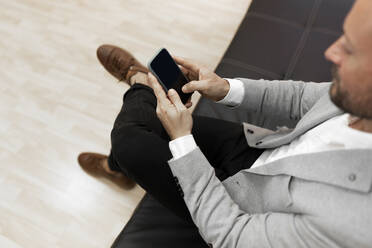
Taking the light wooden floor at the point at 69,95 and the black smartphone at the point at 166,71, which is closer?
the black smartphone at the point at 166,71

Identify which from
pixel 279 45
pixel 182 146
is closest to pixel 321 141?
pixel 182 146

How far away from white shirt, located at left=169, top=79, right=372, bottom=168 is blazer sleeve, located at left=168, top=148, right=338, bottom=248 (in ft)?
0.12

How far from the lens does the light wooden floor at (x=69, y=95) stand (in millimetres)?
1216

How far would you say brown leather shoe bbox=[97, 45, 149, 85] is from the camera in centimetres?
137

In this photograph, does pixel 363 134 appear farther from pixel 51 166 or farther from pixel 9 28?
pixel 9 28

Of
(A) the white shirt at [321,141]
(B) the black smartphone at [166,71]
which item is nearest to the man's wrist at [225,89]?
(B) the black smartphone at [166,71]

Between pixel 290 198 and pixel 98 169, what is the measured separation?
2.91 feet

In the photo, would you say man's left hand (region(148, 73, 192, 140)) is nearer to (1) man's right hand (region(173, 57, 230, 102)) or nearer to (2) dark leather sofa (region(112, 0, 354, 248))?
(1) man's right hand (region(173, 57, 230, 102))

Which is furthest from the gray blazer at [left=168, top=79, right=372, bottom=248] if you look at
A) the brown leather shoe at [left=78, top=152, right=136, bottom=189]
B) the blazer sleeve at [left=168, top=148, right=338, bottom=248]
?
the brown leather shoe at [left=78, top=152, right=136, bottom=189]

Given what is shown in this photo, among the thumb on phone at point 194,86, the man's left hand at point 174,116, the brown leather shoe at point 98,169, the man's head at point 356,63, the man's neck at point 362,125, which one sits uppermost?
the man's head at point 356,63

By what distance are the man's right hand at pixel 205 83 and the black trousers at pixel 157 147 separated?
141mm

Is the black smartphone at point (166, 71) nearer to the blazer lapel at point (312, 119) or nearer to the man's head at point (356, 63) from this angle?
the blazer lapel at point (312, 119)

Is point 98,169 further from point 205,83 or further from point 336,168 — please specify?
point 336,168

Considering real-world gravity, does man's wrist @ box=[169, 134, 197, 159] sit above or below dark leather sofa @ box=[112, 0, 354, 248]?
below
